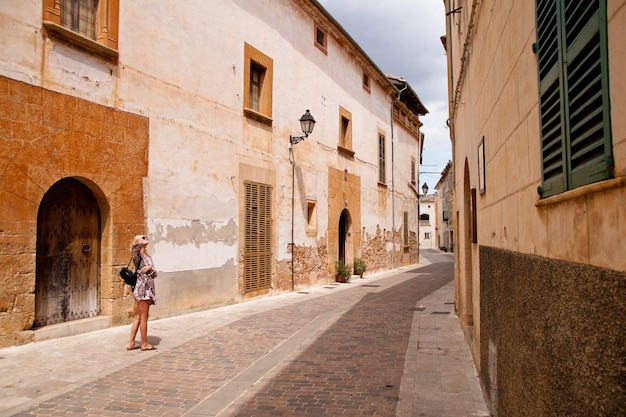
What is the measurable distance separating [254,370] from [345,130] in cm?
1402

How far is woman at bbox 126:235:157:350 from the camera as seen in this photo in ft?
22.0

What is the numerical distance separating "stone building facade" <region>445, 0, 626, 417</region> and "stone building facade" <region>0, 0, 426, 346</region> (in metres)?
6.09

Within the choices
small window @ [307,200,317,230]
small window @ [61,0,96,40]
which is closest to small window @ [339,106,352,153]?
small window @ [307,200,317,230]

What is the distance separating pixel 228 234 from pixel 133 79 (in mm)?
3968

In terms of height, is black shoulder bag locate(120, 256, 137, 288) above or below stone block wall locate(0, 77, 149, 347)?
below

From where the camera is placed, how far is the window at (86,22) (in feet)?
24.0

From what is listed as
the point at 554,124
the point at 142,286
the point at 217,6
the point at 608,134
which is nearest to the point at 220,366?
the point at 142,286

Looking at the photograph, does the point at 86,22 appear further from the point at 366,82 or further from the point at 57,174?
the point at 366,82

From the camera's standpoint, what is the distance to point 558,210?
2076 millimetres

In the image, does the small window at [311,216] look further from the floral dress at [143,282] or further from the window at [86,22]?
the floral dress at [143,282]

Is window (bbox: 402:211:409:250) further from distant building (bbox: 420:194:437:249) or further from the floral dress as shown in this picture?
distant building (bbox: 420:194:437:249)

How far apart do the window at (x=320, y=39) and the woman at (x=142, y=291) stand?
11.3 m

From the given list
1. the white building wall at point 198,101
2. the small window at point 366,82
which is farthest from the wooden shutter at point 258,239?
the small window at point 366,82

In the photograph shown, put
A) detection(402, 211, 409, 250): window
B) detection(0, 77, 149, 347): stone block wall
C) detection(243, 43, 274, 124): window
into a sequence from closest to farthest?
detection(0, 77, 149, 347): stone block wall < detection(243, 43, 274, 124): window < detection(402, 211, 409, 250): window
